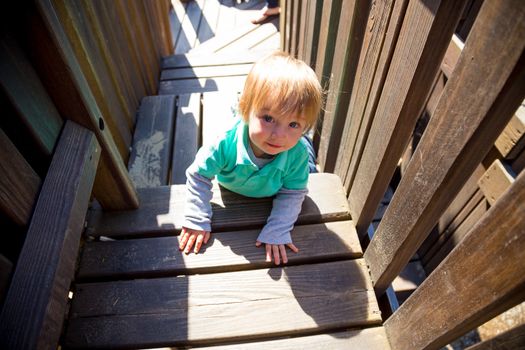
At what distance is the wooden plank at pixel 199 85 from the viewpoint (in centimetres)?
336

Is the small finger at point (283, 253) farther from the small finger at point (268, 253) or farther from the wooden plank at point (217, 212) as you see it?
the wooden plank at point (217, 212)

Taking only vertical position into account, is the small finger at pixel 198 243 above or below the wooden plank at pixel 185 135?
below

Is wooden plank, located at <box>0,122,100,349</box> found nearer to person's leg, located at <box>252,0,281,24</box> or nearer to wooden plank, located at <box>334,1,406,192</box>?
wooden plank, located at <box>334,1,406,192</box>

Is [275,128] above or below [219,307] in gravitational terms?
above

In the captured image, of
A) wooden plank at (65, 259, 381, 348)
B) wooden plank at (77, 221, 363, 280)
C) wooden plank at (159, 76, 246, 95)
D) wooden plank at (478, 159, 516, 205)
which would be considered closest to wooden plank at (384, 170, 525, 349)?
wooden plank at (65, 259, 381, 348)

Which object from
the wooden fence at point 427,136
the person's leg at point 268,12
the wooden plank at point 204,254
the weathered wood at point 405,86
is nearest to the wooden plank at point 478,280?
the wooden fence at point 427,136

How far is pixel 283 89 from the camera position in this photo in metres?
1.29

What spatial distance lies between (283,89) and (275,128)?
0.47 feet

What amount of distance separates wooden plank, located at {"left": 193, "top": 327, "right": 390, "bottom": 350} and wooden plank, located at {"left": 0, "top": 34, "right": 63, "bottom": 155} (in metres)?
0.91

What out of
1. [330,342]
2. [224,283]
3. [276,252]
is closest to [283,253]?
[276,252]

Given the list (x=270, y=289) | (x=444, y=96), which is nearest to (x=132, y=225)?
(x=270, y=289)

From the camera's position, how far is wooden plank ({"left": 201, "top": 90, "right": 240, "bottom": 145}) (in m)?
2.63

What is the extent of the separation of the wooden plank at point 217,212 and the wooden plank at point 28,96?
562mm

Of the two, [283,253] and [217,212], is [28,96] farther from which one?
[283,253]
